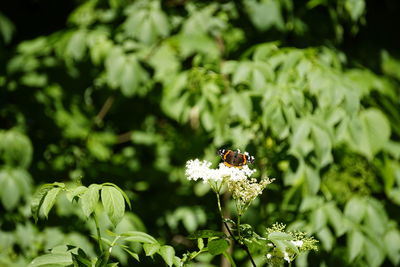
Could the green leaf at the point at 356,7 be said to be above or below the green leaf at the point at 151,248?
below

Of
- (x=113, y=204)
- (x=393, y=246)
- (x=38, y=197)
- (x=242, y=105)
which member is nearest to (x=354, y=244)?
(x=393, y=246)

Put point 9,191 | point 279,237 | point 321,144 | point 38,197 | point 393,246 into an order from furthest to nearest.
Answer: point 9,191 → point 393,246 → point 321,144 → point 38,197 → point 279,237

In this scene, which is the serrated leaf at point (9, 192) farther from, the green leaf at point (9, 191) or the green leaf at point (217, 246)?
the green leaf at point (217, 246)

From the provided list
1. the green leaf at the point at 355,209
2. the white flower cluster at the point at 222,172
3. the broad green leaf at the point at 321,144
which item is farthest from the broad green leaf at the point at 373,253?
the white flower cluster at the point at 222,172

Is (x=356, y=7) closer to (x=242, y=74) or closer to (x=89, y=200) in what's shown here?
(x=242, y=74)

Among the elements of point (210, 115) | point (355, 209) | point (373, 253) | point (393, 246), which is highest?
point (210, 115)

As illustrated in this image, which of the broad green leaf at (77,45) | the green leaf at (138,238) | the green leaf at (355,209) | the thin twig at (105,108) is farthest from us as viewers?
the thin twig at (105,108)
